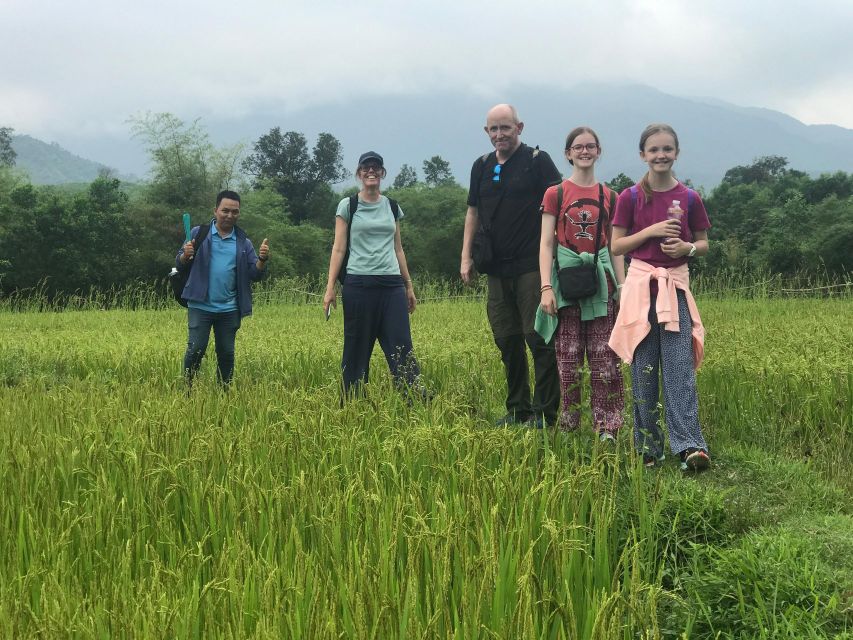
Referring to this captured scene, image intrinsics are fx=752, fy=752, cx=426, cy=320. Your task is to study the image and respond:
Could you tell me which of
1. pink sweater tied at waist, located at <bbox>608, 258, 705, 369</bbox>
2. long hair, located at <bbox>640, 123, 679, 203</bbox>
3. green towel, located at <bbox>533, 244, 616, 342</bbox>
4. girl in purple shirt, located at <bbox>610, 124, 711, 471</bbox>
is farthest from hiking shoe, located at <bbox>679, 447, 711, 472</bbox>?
long hair, located at <bbox>640, 123, 679, 203</bbox>

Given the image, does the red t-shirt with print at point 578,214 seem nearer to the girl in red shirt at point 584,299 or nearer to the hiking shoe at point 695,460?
the girl in red shirt at point 584,299

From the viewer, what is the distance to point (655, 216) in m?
4.35

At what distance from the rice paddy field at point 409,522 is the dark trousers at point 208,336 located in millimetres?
656

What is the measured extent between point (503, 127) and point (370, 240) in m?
1.26

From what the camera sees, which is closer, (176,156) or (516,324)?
(516,324)

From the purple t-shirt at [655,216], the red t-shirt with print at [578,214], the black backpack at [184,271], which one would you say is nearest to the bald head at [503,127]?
the red t-shirt with print at [578,214]

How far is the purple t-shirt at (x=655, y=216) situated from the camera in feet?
14.2

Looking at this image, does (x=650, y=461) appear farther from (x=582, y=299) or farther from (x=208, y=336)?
(x=208, y=336)

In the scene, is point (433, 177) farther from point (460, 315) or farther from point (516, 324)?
point (516, 324)

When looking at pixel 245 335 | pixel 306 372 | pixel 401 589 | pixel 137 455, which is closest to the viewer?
pixel 401 589

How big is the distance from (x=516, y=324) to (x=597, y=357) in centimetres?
72

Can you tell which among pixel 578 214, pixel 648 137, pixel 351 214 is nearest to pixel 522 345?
pixel 578 214

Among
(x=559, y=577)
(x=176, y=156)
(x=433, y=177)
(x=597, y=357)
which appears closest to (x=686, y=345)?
(x=597, y=357)

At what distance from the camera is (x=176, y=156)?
36812 millimetres
